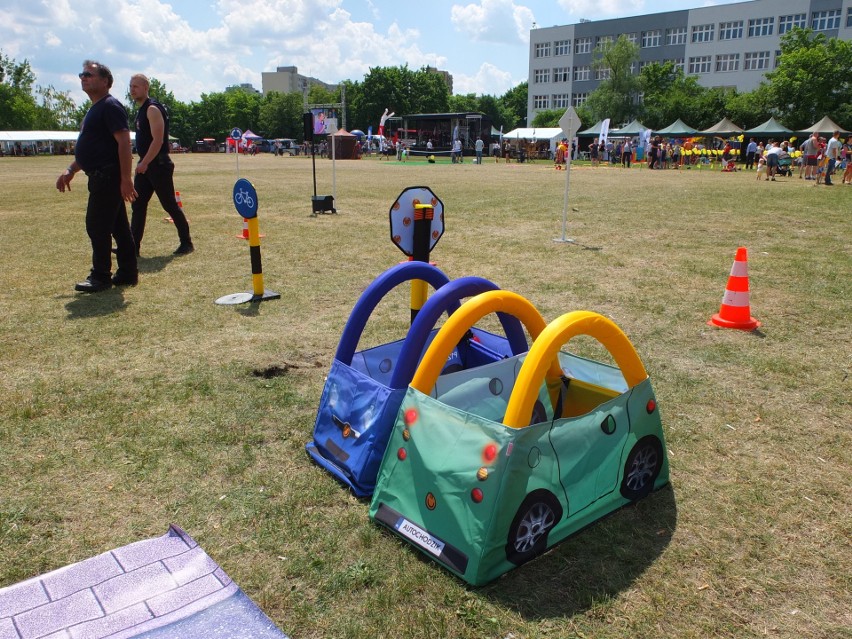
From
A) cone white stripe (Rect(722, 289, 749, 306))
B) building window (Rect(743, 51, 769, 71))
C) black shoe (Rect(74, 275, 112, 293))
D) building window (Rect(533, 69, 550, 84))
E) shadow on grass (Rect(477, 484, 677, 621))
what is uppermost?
building window (Rect(533, 69, 550, 84))

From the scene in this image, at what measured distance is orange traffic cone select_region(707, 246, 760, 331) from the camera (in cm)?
599

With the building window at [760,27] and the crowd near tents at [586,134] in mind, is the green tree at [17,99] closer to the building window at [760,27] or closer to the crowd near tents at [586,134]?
the crowd near tents at [586,134]

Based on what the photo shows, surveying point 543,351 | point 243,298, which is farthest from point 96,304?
point 543,351

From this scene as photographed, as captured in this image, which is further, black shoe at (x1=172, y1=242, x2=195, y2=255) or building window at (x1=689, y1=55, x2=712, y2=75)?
building window at (x1=689, y1=55, x2=712, y2=75)

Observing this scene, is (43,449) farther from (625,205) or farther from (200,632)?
(625,205)

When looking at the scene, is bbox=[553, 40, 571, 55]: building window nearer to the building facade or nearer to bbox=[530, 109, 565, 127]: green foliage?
bbox=[530, 109, 565, 127]: green foliage

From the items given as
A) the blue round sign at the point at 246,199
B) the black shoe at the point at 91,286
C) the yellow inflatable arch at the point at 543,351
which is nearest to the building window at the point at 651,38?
the blue round sign at the point at 246,199

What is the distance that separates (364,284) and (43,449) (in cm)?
444

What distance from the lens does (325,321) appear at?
6.21 m

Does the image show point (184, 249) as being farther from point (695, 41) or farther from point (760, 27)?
point (695, 41)

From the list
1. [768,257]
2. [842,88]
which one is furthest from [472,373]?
[842,88]

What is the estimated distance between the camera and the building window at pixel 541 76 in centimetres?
9356

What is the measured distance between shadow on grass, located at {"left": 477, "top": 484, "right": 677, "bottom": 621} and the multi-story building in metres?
73.8

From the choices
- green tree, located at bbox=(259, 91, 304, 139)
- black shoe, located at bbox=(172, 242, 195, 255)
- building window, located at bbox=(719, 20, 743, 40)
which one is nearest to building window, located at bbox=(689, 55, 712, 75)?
building window, located at bbox=(719, 20, 743, 40)
